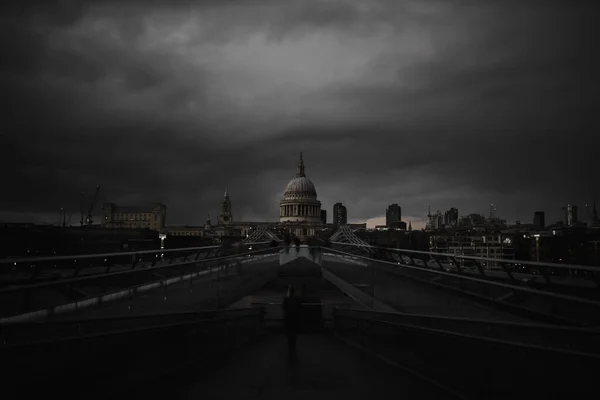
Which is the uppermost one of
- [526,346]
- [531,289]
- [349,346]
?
[531,289]

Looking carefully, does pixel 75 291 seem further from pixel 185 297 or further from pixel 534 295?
pixel 534 295

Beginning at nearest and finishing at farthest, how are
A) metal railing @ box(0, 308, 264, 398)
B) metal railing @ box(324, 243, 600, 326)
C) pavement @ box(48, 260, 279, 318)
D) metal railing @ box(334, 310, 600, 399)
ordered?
1. metal railing @ box(334, 310, 600, 399)
2. metal railing @ box(0, 308, 264, 398)
3. metal railing @ box(324, 243, 600, 326)
4. pavement @ box(48, 260, 279, 318)

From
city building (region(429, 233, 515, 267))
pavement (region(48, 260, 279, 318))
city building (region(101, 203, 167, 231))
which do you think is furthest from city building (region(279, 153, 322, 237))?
pavement (region(48, 260, 279, 318))

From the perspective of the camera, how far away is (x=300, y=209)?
13312 cm

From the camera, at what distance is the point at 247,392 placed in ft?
15.8

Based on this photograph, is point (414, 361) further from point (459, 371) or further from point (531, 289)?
point (531, 289)

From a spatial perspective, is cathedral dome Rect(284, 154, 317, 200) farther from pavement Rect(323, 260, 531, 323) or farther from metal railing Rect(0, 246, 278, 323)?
metal railing Rect(0, 246, 278, 323)

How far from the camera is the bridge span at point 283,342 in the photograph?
4.46 metres

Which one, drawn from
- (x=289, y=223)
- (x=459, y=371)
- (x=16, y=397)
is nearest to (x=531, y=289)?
(x=459, y=371)

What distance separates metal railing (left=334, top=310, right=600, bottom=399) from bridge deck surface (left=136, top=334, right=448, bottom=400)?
0.90ft

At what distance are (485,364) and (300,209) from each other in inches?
5045

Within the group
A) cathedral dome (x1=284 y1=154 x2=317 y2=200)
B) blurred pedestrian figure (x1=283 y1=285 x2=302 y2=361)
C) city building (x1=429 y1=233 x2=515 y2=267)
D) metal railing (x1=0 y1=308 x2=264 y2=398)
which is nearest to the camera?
metal railing (x1=0 y1=308 x2=264 y2=398)

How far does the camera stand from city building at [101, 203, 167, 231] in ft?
433

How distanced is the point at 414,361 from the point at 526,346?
1496 millimetres
